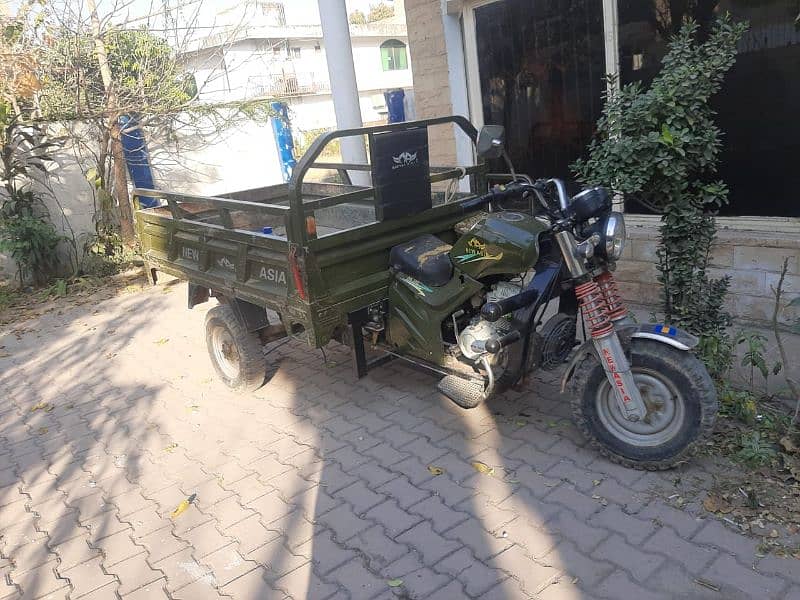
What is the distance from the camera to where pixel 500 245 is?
331 centimetres

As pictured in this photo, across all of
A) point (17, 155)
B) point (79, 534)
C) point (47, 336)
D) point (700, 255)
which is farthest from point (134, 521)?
point (17, 155)

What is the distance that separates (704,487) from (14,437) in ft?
14.7

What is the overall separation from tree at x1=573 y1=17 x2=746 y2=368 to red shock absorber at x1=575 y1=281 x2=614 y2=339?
32.2 inches

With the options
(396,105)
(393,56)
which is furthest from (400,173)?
(393,56)

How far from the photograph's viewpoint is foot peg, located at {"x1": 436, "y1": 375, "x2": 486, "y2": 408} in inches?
138

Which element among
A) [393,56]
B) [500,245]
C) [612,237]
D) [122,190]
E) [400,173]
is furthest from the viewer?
[393,56]

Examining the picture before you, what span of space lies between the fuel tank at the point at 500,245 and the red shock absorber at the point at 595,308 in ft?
1.14

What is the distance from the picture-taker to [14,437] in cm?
447

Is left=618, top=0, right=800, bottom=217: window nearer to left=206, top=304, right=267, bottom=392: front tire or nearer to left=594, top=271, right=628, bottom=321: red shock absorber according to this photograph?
left=594, top=271, right=628, bottom=321: red shock absorber

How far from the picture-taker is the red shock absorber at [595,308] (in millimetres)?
2988

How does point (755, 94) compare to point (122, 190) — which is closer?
point (755, 94)

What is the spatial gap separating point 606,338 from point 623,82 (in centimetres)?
302

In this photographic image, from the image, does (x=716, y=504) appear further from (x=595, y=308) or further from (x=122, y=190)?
(x=122, y=190)

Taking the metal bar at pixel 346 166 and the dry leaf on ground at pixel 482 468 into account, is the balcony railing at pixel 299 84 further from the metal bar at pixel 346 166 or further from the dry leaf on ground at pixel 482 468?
the dry leaf on ground at pixel 482 468
